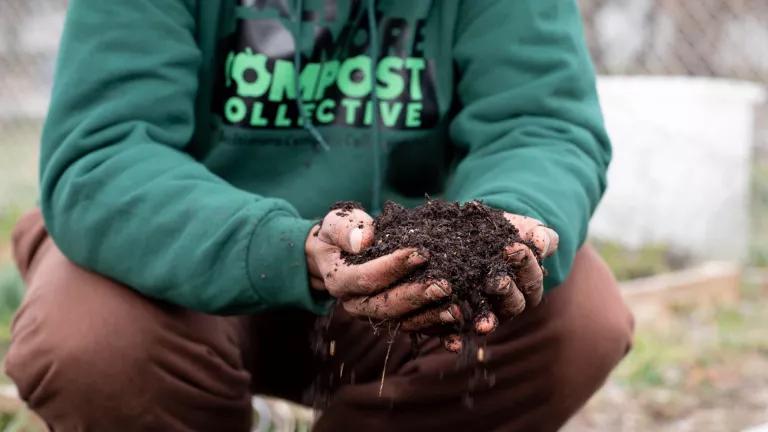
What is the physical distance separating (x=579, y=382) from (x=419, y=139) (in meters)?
0.56

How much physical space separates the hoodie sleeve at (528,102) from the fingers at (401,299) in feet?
1.44

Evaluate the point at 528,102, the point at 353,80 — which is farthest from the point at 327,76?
the point at 528,102

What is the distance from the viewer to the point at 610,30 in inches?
205

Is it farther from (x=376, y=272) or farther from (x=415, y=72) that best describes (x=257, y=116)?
(x=376, y=272)

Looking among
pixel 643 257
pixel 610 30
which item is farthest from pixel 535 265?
pixel 610 30

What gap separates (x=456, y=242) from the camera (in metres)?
1.52

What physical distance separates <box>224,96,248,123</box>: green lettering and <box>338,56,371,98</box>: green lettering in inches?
7.7

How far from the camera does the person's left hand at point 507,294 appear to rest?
1455mm

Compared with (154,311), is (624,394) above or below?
below

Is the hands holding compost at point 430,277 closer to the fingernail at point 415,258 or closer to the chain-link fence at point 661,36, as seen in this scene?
the fingernail at point 415,258

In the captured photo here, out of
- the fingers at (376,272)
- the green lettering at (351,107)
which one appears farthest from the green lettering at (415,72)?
the fingers at (376,272)

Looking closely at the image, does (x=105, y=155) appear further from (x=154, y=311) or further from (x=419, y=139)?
(x=419, y=139)

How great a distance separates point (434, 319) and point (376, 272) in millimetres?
117

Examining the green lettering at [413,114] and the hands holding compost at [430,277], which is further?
the green lettering at [413,114]
